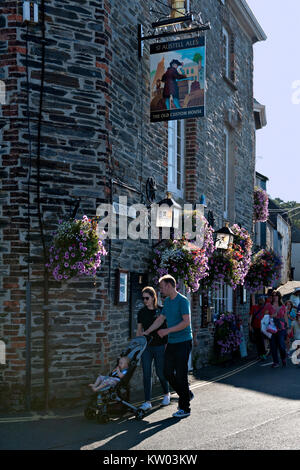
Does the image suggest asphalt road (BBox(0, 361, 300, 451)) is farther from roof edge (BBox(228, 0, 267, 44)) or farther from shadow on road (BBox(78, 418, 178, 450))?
roof edge (BBox(228, 0, 267, 44))

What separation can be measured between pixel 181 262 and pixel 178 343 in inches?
128

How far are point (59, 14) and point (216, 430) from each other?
22.1 feet

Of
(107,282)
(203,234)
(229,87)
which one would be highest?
(229,87)

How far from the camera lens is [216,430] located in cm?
737

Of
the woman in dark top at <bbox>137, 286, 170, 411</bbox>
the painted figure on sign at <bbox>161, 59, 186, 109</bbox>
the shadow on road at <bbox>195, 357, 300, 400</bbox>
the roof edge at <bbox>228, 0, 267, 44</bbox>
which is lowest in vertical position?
the shadow on road at <bbox>195, 357, 300, 400</bbox>

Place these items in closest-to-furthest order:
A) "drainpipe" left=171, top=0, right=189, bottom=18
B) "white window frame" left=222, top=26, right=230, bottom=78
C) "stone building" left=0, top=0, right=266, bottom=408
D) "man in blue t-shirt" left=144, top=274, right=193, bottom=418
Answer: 1. "man in blue t-shirt" left=144, top=274, right=193, bottom=418
2. "stone building" left=0, top=0, right=266, bottom=408
3. "drainpipe" left=171, top=0, right=189, bottom=18
4. "white window frame" left=222, top=26, right=230, bottom=78

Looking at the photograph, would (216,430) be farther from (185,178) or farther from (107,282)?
(185,178)

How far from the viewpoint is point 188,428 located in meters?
7.52

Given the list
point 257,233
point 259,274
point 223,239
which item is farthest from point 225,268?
point 257,233

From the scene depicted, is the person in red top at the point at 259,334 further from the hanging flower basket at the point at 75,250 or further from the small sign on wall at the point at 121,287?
the hanging flower basket at the point at 75,250

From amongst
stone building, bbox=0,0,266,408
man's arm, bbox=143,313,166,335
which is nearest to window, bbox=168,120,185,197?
stone building, bbox=0,0,266,408

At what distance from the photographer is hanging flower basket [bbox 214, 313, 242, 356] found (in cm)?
1583

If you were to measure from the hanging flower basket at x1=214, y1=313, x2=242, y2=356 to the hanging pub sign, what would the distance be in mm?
6507

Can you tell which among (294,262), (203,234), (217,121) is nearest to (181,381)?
(203,234)
